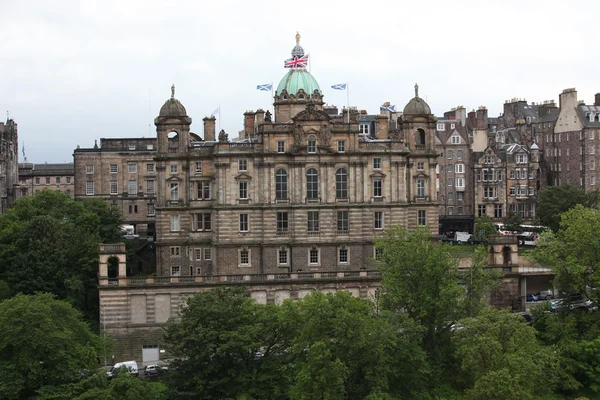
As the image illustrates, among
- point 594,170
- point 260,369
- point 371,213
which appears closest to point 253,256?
point 371,213

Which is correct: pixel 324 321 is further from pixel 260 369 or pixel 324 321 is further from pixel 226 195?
pixel 226 195

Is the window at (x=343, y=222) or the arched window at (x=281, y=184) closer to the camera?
the arched window at (x=281, y=184)

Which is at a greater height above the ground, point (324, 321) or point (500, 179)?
point (500, 179)

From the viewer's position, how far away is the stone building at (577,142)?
5138 inches

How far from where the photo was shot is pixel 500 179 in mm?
128250

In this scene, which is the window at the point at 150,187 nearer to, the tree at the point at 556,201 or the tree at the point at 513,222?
the tree at the point at 513,222

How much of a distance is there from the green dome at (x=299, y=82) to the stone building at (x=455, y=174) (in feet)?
122

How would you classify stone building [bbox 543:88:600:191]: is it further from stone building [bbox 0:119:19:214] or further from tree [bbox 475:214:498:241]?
stone building [bbox 0:119:19:214]

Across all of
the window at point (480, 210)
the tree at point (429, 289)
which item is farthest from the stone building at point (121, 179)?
the tree at point (429, 289)

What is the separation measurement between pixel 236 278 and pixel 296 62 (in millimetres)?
23684

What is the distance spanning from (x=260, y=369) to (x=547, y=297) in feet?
121

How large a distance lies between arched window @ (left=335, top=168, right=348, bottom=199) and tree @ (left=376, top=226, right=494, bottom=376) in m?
14.5

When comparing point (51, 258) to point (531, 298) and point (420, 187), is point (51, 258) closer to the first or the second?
Answer: point (420, 187)

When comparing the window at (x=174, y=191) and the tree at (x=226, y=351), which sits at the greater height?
the window at (x=174, y=191)
